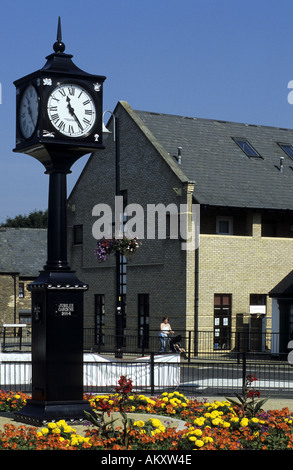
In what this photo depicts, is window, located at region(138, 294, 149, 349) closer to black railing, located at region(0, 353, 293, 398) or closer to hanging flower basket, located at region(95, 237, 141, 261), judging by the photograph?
hanging flower basket, located at region(95, 237, 141, 261)

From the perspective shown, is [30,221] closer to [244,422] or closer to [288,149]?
[288,149]

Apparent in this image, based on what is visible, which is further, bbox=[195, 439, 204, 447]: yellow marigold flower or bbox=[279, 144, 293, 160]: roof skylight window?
bbox=[279, 144, 293, 160]: roof skylight window

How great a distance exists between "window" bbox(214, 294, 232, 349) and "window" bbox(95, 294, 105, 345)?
6799 mm

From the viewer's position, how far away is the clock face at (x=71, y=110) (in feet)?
39.2

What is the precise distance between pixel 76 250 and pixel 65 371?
1312 inches

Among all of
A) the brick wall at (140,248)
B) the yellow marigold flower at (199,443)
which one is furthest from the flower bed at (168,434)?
the brick wall at (140,248)

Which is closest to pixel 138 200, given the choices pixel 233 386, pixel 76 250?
pixel 76 250

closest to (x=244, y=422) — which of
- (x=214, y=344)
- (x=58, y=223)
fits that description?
(x=58, y=223)

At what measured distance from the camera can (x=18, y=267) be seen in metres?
66.6

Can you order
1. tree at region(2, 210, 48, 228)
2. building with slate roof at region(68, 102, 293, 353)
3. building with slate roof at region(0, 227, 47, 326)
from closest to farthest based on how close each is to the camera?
1. building with slate roof at region(68, 102, 293, 353)
2. building with slate roof at region(0, 227, 47, 326)
3. tree at region(2, 210, 48, 228)

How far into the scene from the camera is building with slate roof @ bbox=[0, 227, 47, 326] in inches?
2564

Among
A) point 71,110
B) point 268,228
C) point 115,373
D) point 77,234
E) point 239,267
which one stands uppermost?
A: point 71,110

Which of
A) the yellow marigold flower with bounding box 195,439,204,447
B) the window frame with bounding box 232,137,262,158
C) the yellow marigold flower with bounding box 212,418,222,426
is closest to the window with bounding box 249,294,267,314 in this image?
the window frame with bounding box 232,137,262,158

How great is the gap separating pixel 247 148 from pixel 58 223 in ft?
102
